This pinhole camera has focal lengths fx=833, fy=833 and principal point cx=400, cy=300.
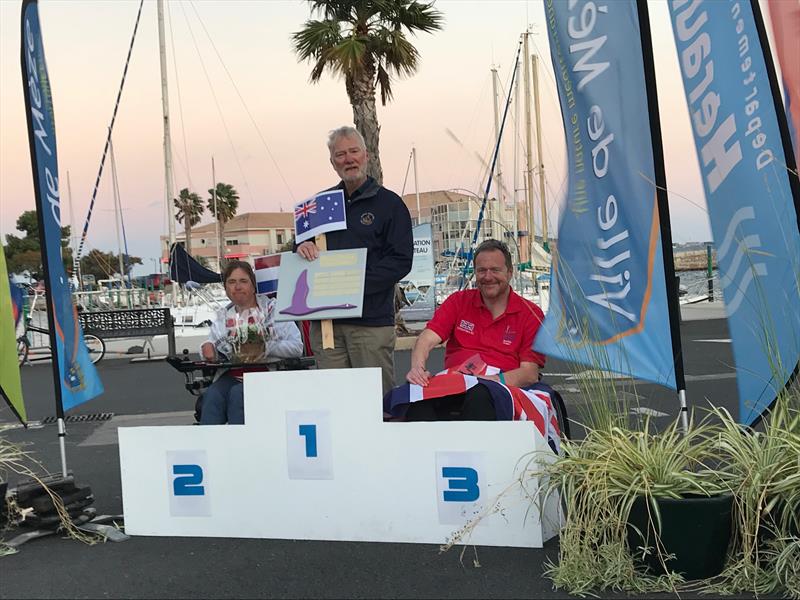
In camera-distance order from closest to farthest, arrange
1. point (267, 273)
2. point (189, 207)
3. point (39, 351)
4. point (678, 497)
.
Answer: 1. point (678, 497)
2. point (267, 273)
3. point (39, 351)
4. point (189, 207)

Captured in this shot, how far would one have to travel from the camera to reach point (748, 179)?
3643 mm

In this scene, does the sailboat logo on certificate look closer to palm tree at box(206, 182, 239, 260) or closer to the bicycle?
the bicycle

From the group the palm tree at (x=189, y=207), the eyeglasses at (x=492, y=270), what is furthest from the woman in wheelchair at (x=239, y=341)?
the palm tree at (x=189, y=207)

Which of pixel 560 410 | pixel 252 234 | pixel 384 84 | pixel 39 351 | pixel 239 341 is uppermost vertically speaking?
pixel 252 234

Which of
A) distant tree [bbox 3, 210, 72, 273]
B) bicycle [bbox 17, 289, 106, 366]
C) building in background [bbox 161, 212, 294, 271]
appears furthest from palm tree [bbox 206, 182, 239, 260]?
bicycle [bbox 17, 289, 106, 366]

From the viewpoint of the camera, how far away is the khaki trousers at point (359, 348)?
4.62 m

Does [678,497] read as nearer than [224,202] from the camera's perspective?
Yes

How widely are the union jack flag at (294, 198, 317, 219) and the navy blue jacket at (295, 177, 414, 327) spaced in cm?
16

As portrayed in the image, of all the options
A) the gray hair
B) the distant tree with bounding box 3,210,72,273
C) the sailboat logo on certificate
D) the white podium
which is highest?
the distant tree with bounding box 3,210,72,273

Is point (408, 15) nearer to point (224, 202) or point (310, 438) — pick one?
point (310, 438)

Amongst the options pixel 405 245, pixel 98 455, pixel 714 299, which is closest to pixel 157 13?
pixel 714 299

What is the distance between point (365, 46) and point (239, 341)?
10.9 meters

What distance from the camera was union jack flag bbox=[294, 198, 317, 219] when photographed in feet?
15.2

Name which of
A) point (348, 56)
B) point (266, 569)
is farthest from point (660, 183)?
point (348, 56)
